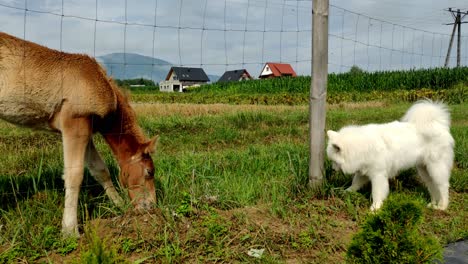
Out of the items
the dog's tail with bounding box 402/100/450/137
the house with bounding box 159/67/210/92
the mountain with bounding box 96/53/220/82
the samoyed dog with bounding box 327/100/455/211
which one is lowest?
the samoyed dog with bounding box 327/100/455/211

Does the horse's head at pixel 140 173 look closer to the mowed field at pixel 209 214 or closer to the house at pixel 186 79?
the mowed field at pixel 209 214

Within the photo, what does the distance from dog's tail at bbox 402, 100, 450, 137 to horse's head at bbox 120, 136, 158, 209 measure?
3391 millimetres

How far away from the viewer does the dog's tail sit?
516 centimetres

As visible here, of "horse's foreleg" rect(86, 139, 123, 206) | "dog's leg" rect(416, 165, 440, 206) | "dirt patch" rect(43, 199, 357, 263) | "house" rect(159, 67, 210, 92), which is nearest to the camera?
"dirt patch" rect(43, 199, 357, 263)

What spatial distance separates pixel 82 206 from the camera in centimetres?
429

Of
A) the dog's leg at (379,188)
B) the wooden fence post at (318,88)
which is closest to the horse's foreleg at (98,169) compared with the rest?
the wooden fence post at (318,88)

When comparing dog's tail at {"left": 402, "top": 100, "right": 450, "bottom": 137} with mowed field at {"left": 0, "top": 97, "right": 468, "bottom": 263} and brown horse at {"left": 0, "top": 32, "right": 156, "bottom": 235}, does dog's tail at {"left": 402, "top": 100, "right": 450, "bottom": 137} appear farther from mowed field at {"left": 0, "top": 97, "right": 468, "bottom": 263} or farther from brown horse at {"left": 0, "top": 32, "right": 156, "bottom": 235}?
brown horse at {"left": 0, "top": 32, "right": 156, "bottom": 235}

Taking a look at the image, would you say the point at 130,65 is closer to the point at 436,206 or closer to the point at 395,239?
the point at 395,239

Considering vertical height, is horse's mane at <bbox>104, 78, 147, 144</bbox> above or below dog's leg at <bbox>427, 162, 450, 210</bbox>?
above

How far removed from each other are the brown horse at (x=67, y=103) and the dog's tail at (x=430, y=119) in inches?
135

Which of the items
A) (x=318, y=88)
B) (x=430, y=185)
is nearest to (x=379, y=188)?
(x=430, y=185)

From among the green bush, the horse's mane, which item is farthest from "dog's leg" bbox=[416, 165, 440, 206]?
the horse's mane

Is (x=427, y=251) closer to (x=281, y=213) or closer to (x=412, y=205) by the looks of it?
(x=412, y=205)

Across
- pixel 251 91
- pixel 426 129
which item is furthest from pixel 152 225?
pixel 251 91
